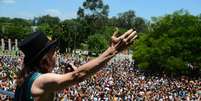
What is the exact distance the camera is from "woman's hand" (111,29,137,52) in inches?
113

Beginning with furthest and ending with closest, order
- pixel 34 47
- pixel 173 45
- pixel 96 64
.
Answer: pixel 173 45
pixel 34 47
pixel 96 64

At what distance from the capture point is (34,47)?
9.87ft

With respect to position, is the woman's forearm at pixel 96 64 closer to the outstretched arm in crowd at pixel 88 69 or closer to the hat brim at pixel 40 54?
the outstretched arm in crowd at pixel 88 69

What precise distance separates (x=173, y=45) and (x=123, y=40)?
181 feet

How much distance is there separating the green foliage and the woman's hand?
5229cm

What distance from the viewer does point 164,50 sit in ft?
193

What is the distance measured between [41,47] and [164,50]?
56250 mm

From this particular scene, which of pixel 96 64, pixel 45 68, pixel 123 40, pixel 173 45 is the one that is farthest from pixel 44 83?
pixel 173 45

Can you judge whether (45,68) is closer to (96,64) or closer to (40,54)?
(40,54)

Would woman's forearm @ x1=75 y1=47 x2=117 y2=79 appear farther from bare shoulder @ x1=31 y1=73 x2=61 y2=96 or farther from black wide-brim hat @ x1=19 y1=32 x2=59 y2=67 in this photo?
black wide-brim hat @ x1=19 y1=32 x2=59 y2=67

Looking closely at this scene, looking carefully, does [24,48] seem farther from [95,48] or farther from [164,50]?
[95,48]

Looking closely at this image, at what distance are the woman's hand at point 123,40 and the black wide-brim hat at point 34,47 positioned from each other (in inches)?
15.7

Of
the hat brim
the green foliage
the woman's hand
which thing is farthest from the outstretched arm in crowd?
the green foliage

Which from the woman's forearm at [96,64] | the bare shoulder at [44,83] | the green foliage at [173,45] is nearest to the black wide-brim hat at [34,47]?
the bare shoulder at [44,83]
